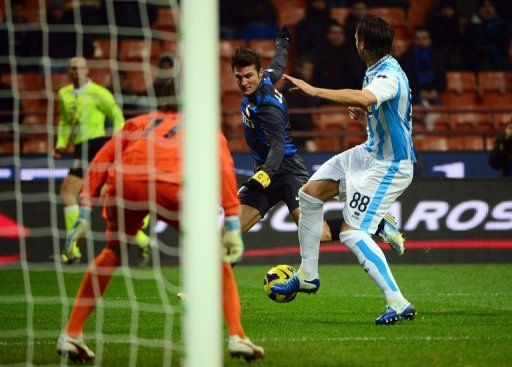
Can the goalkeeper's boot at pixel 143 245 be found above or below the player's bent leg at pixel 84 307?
below

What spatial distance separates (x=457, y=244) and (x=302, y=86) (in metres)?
6.65

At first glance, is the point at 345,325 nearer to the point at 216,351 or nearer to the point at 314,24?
the point at 216,351

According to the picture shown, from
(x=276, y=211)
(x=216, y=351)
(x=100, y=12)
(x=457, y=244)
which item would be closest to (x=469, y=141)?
(x=457, y=244)

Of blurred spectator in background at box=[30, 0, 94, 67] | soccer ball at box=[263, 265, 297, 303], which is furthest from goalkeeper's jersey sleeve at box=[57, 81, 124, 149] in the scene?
soccer ball at box=[263, 265, 297, 303]

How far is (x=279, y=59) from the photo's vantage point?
871 centimetres

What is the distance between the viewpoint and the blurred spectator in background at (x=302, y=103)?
14.2 meters

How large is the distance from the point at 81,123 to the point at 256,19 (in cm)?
533

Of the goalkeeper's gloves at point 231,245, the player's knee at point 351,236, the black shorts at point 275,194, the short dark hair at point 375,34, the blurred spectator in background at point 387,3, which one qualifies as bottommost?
the player's knee at point 351,236

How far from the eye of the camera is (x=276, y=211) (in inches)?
497

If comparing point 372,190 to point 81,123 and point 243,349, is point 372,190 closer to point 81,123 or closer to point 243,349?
point 243,349

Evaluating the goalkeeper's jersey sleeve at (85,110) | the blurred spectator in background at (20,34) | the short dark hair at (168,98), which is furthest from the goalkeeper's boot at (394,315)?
the blurred spectator in background at (20,34)

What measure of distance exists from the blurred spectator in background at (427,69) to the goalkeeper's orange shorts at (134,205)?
31.8 ft

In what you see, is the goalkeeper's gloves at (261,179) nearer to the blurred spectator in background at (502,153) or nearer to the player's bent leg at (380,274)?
the player's bent leg at (380,274)

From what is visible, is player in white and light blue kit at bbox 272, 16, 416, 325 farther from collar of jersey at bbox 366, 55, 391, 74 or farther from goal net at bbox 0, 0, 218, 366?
goal net at bbox 0, 0, 218, 366
